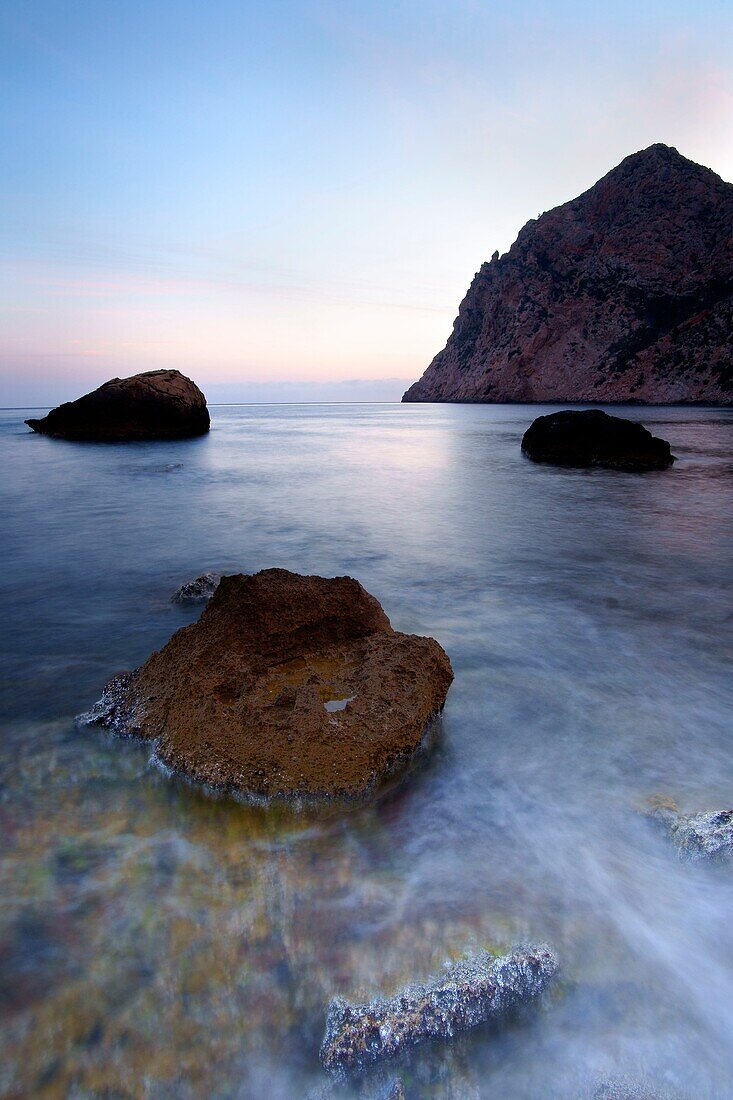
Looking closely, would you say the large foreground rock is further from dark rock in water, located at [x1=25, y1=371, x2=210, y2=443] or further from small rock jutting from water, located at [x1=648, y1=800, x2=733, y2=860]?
dark rock in water, located at [x1=25, y1=371, x2=210, y2=443]

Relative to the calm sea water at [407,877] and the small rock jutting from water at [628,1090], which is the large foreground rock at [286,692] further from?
the small rock jutting from water at [628,1090]

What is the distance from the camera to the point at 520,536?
344 inches

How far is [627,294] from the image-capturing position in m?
66.2

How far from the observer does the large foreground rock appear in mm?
2666

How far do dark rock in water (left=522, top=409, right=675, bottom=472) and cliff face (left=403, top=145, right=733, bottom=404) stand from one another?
50.3 m

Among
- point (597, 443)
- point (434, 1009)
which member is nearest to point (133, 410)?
point (597, 443)

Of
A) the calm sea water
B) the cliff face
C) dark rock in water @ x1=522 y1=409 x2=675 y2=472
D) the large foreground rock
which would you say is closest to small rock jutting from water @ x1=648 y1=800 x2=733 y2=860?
the calm sea water

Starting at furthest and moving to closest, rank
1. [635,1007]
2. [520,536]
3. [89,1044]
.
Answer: [520,536] → [635,1007] → [89,1044]

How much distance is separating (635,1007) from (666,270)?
7827 cm

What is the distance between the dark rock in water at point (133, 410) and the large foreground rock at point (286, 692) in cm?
2565

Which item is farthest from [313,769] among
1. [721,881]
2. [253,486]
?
[253,486]

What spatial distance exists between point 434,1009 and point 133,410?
28.5 meters

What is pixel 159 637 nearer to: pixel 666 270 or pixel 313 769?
pixel 313 769

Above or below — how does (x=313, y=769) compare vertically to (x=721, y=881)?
above
